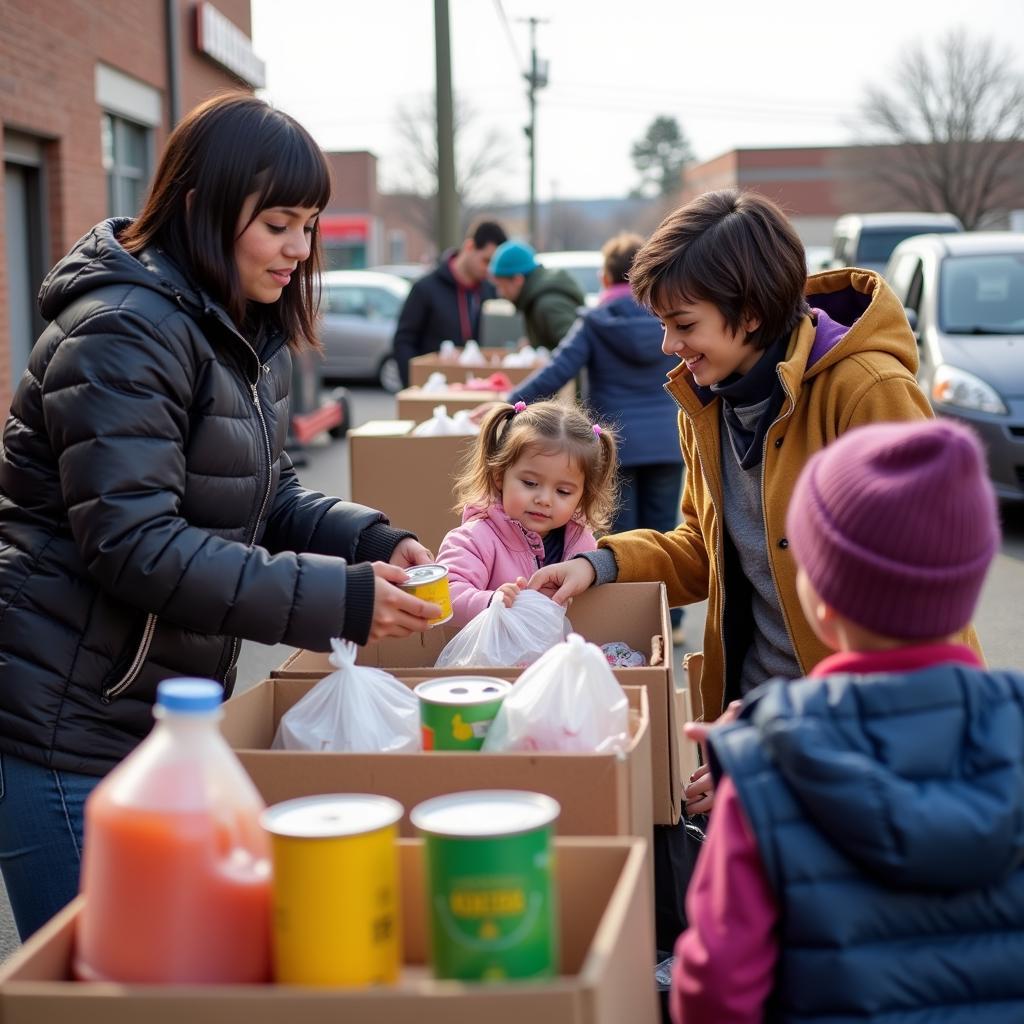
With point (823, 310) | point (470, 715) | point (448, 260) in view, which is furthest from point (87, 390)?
point (448, 260)

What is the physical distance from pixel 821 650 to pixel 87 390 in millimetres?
1471

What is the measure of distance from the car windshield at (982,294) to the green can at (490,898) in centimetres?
954

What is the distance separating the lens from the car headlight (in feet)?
31.0

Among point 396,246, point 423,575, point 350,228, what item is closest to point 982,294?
point 423,575

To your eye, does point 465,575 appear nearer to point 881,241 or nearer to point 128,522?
point 128,522

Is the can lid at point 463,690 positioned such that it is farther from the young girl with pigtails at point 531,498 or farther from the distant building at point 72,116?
the distant building at point 72,116

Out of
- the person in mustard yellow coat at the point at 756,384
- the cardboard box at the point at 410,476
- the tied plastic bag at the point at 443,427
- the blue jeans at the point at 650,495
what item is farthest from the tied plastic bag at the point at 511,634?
the blue jeans at the point at 650,495

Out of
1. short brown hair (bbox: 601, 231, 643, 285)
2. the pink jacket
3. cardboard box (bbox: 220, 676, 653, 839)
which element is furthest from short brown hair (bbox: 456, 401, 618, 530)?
short brown hair (bbox: 601, 231, 643, 285)

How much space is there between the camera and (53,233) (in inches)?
439

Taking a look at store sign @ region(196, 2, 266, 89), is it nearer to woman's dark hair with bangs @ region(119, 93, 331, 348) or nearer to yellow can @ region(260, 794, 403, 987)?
woman's dark hair with bangs @ region(119, 93, 331, 348)

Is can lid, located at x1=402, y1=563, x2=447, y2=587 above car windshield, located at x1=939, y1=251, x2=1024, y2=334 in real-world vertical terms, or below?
below

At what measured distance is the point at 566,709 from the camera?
2.21m

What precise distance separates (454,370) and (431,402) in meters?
1.54

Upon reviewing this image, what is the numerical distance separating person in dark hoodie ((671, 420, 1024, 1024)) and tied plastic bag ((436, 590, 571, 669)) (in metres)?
1.23
